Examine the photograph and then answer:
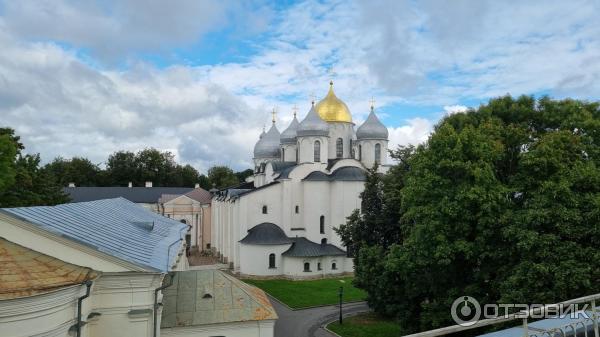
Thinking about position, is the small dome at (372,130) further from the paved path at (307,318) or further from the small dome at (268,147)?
the paved path at (307,318)

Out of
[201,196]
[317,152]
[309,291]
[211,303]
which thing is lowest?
[309,291]

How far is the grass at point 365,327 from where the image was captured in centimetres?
2309

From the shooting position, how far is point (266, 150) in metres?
52.3

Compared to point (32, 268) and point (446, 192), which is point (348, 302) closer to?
point (446, 192)

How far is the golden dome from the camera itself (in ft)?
151

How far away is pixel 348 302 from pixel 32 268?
22.9 meters

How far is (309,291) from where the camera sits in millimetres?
32656

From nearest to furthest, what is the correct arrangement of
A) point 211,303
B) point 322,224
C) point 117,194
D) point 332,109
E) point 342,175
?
point 211,303
point 342,175
point 322,224
point 332,109
point 117,194

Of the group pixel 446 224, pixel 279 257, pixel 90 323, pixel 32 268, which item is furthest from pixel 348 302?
pixel 32 268

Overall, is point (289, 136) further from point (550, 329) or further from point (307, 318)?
point (550, 329)

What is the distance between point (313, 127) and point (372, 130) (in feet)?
21.1

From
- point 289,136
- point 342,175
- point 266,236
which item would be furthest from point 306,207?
point 289,136

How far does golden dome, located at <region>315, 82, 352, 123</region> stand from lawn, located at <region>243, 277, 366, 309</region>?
639 inches

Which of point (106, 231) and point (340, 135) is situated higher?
point (340, 135)
